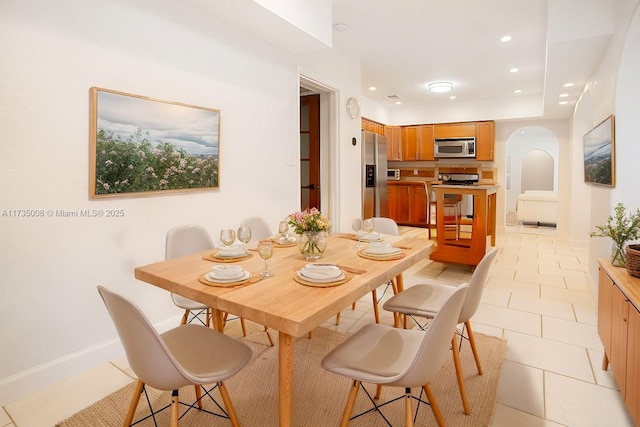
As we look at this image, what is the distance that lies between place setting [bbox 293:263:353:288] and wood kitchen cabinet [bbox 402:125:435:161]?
6.90 m

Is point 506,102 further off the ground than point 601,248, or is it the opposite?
point 506,102

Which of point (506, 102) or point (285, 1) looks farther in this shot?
point (506, 102)

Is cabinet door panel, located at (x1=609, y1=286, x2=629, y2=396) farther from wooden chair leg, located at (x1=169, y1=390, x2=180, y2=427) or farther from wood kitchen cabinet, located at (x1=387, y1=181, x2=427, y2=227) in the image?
wood kitchen cabinet, located at (x1=387, y1=181, x2=427, y2=227)

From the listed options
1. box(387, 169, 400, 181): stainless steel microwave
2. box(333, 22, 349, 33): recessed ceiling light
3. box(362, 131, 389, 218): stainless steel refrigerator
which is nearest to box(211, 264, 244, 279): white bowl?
box(333, 22, 349, 33): recessed ceiling light

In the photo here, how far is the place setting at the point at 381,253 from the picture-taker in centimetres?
198

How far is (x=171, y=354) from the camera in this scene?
1265mm

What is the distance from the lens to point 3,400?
192 cm

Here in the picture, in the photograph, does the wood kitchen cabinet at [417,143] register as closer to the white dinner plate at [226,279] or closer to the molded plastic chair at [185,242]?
the molded plastic chair at [185,242]

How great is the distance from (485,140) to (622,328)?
6356 mm

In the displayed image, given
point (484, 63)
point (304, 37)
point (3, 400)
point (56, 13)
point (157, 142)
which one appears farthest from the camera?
point (484, 63)

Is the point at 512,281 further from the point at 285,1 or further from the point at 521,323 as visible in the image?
the point at 285,1

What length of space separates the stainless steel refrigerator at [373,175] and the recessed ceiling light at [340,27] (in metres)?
2.19

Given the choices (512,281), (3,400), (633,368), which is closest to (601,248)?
(512,281)

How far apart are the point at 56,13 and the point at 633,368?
3.34 meters
